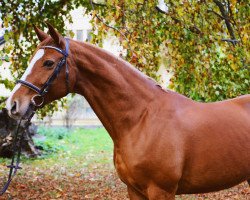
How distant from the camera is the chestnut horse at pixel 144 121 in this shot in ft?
11.6

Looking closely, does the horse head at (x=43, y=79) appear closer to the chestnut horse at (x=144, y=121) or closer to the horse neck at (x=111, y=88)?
the chestnut horse at (x=144, y=121)

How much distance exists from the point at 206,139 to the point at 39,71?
1471mm

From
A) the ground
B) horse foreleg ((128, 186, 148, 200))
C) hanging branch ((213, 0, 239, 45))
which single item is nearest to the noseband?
horse foreleg ((128, 186, 148, 200))

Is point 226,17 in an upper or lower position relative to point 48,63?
upper

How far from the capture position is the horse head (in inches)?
134

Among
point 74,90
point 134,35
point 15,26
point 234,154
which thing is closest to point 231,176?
point 234,154

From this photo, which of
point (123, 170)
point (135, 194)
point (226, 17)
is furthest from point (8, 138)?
point (123, 170)

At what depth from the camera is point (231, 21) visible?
8.51 metres

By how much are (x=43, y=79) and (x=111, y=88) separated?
570 millimetres

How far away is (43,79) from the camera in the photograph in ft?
11.4

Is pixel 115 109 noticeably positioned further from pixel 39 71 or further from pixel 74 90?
pixel 39 71

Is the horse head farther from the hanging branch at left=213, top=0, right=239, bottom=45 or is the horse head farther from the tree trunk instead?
the tree trunk

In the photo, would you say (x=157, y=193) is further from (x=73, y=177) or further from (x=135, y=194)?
(x=73, y=177)

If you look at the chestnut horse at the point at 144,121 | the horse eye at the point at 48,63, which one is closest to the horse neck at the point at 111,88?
the chestnut horse at the point at 144,121
